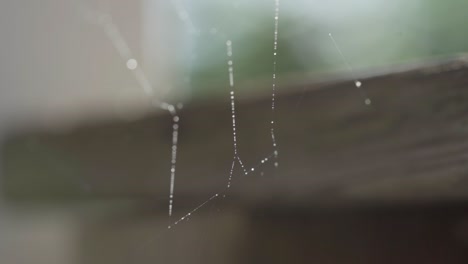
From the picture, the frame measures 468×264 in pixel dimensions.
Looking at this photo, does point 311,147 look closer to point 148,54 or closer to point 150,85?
point 150,85

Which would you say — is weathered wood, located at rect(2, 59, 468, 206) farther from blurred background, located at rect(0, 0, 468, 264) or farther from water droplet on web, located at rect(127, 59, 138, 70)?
water droplet on web, located at rect(127, 59, 138, 70)

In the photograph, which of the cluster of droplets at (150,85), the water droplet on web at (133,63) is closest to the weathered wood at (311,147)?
the cluster of droplets at (150,85)

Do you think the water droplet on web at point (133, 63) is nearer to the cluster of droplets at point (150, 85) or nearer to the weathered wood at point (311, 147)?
the cluster of droplets at point (150, 85)

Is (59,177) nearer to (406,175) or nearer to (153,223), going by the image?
(153,223)

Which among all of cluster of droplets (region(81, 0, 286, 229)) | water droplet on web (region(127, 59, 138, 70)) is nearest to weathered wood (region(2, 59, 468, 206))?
cluster of droplets (region(81, 0, 286, 229))

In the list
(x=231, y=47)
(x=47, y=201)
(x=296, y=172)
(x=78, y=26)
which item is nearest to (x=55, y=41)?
(x=78, y=26)

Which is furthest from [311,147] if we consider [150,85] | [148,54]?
[148,54]
